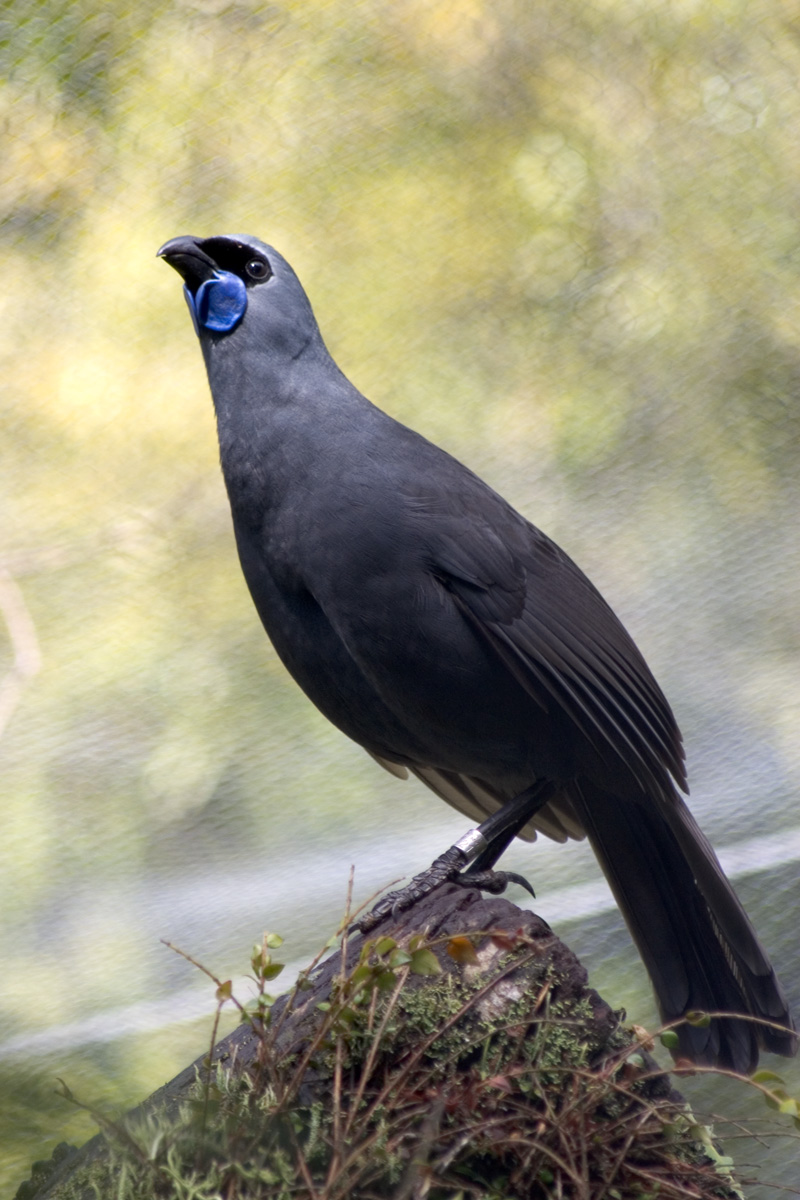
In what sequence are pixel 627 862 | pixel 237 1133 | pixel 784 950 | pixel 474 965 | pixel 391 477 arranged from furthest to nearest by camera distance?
pixel 784 950 < pixel 627 862 < pixel 391 477 < pixel 474 965 < pixel 237 1133

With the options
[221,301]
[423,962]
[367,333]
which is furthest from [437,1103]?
[367,333]

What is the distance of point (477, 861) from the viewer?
1.73 m

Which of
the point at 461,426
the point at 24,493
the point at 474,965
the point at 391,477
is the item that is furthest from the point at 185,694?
the point at 474,965

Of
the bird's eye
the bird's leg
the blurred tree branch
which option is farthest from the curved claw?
the blurred tree branch

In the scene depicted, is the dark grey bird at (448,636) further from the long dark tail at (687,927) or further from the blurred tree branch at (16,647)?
the blurred tree branch at (16,647)

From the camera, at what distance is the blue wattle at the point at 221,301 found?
1.70 m

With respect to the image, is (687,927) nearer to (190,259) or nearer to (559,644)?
(559,644)

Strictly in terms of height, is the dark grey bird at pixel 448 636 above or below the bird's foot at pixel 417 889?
above

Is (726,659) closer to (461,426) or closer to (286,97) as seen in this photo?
(461,426)

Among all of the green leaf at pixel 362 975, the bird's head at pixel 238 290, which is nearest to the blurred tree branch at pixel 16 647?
the bird's head at pixel 238 290

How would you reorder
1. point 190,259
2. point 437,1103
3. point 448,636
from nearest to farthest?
1. point 437,1103
2. point 448,636
3. point 190,259

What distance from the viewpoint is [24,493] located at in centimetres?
241

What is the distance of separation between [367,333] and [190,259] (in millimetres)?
785

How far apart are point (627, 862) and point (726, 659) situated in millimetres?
686
